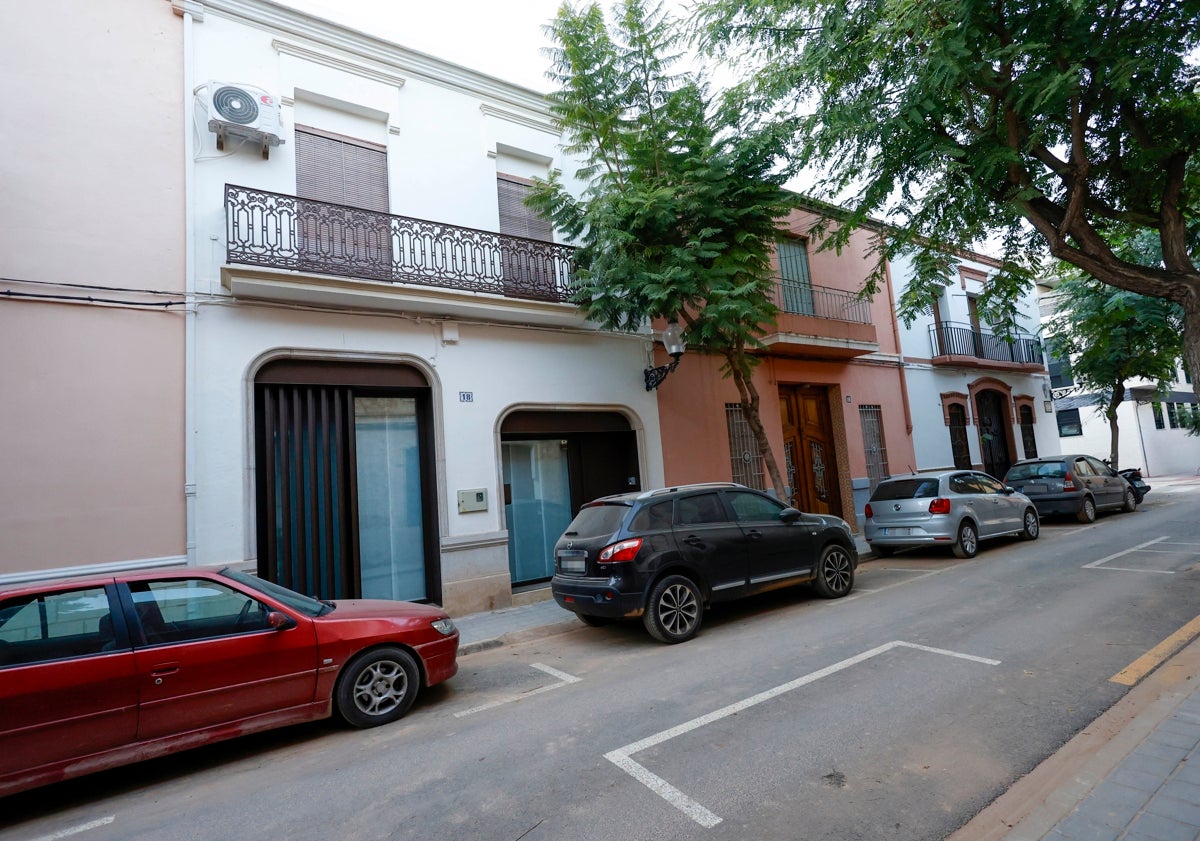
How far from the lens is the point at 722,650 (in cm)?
611

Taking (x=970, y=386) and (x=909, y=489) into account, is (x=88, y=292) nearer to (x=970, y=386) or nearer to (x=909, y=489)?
(x=909, y=489)

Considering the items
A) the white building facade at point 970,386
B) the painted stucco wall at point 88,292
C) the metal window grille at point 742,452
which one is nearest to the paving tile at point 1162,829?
the painted stucco wall at point 88,292

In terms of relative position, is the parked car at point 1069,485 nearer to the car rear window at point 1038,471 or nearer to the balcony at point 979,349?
the car rear window at point 1038,471

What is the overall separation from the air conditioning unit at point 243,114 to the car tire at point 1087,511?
1665cm

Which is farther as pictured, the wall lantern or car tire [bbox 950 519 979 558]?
car tire [bbox 950 519 979 558]

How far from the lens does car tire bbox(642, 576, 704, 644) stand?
21.0ft

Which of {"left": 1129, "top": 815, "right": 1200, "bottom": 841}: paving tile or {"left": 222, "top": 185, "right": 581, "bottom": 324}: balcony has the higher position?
{"left": 222, "top": 185, "right": 581, "bottom": 324}: balcony

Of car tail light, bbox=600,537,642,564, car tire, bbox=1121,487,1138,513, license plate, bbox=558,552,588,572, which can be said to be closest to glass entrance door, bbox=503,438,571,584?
license plate, bbox=558,552,588,572

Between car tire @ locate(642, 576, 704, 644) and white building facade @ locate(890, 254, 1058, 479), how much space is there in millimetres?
11151

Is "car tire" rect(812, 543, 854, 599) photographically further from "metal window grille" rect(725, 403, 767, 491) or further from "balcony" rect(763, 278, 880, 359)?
"balcony" rect(763, 278, 880, 359)

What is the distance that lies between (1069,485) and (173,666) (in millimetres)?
16014

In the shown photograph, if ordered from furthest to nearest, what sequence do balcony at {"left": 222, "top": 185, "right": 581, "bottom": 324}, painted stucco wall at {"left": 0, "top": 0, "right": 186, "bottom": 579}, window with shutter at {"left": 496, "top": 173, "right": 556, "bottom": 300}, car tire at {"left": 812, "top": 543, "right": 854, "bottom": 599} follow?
window with shutter at {"left": 496, "top": 173, "right": 556, "bottom": 300} < car tire at {"left": 812, "top": 543, "right": 854, "bottom": 599} < balcony at {"left": 222, "top": 185, "right": 581, "bottom": 324} < painted stucco wall at {"left": 0, "top": 0, "right": 186, "bottom": 579}

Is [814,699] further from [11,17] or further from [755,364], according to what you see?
[11,17]

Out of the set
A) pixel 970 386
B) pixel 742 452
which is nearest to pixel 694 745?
pixel 742 452
